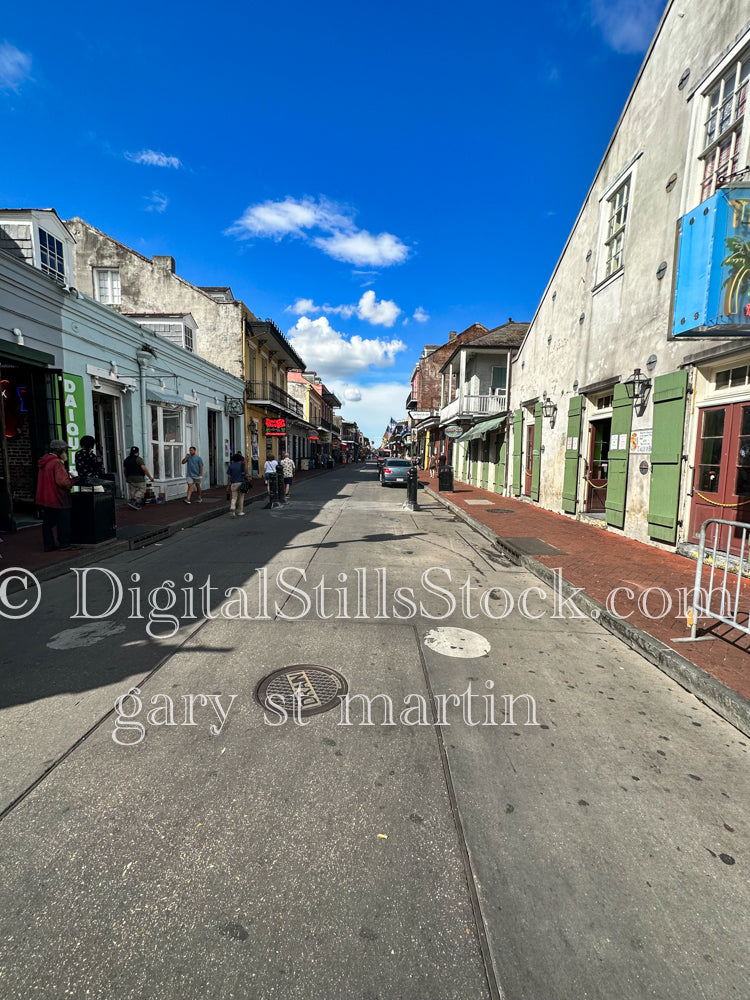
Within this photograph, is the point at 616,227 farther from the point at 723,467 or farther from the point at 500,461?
the point at 500,461

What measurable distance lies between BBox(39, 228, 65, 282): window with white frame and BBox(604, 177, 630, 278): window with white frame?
41.1ft

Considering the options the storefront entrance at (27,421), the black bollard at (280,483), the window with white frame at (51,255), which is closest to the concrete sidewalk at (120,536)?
the storefront entrance at (27,421)

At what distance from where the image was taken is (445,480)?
2017 centimetres

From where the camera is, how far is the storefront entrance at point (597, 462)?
11367 mm

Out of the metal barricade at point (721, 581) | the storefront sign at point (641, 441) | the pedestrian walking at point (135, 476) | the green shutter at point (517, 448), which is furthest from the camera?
the green shutter at point (517, 448)

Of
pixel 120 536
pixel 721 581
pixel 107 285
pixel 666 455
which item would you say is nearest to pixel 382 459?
pixel 107 285

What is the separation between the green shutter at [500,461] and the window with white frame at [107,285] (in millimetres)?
18059

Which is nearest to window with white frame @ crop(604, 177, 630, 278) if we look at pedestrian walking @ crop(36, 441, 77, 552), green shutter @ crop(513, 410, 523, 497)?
green shutter @ crop(513, 410, 523, 497)

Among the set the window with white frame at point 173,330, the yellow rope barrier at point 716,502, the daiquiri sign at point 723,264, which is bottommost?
the yellow rope barrier at point 716,502

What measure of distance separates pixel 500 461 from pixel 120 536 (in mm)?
14603

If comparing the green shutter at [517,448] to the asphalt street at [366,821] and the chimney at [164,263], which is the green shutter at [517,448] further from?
the chimney at [164,263]

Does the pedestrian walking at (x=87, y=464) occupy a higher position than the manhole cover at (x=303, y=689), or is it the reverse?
the pedestrian walking at (x=87, y=464)

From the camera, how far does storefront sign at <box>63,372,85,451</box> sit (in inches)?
402

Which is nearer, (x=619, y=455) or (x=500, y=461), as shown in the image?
(x=619, y=455)
